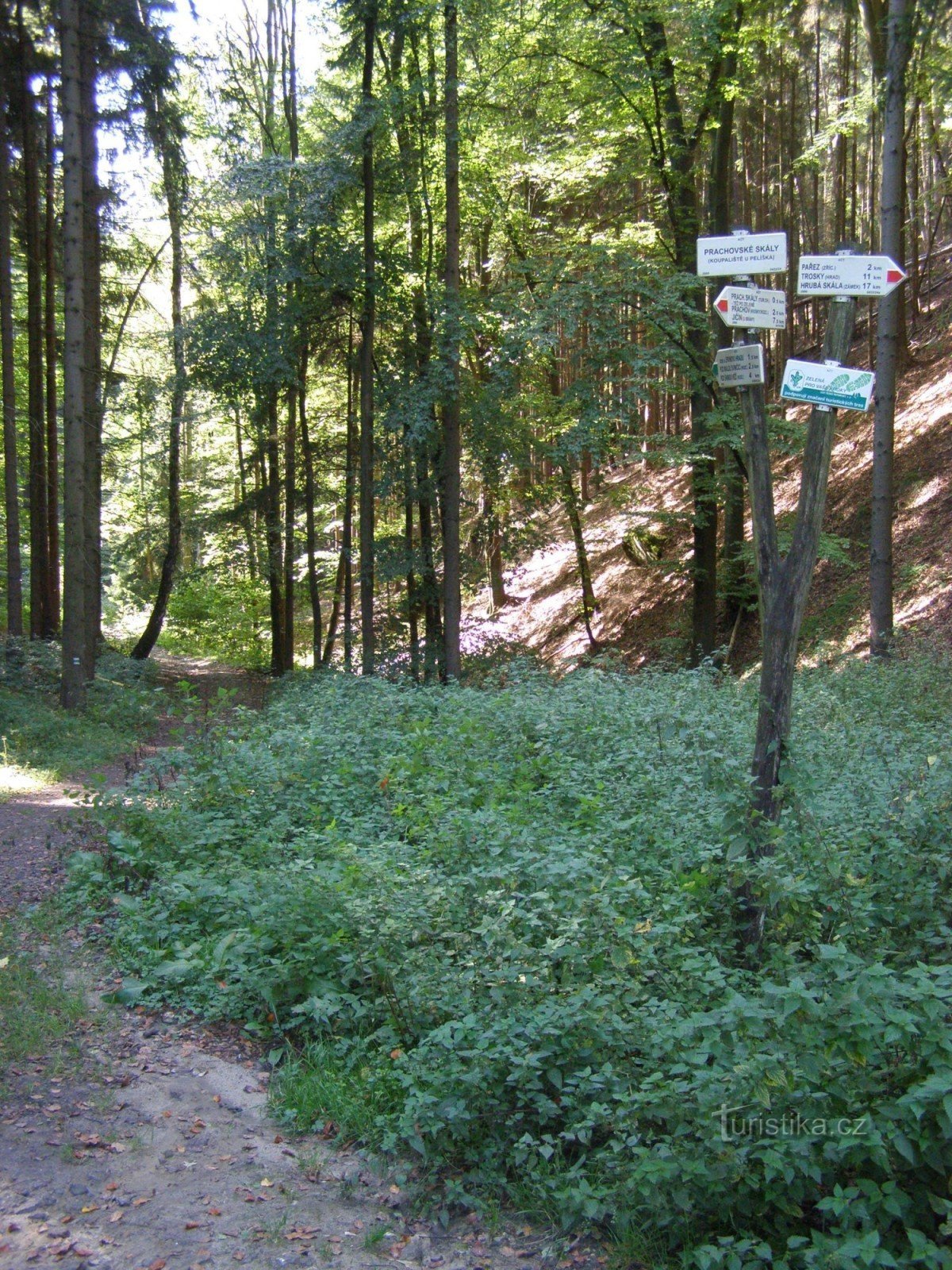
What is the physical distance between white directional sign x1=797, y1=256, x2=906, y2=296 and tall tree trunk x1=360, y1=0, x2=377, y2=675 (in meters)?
13.5

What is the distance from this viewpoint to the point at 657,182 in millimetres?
17812

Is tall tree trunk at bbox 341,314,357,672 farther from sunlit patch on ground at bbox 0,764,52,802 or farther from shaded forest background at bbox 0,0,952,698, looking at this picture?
sunlit patch on ground at bbox 0,764,52,802

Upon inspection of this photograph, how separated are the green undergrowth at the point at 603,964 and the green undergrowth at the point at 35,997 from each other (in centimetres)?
38

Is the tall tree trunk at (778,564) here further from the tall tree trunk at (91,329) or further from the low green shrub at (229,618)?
the low green shrub at (229,618)

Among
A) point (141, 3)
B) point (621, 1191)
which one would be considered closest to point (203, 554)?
point (141, 3)

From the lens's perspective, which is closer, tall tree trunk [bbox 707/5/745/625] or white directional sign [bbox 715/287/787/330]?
white directional sign [bbox 715/287/787/330]

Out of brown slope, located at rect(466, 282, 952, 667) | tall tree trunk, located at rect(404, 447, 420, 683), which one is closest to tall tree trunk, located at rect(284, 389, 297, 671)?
tall tree trunk, located at rect(404, 447, 420, 683)

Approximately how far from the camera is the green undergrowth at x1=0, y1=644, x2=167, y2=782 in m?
11.5

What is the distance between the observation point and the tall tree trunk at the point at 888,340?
39.0 feet

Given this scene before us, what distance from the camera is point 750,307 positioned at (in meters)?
4.94

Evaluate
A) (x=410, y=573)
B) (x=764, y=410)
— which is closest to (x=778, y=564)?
(x=764, y=410)

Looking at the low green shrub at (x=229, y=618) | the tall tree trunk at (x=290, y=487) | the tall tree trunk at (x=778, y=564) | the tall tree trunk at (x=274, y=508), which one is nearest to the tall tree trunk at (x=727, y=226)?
the tall tree trunk at (x=290, y=487)

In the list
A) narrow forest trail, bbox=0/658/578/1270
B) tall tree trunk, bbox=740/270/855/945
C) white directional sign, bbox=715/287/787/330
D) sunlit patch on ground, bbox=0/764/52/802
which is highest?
white directional sign, bbox=715/287/787/330

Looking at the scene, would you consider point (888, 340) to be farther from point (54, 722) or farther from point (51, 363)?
point (51, 363)
